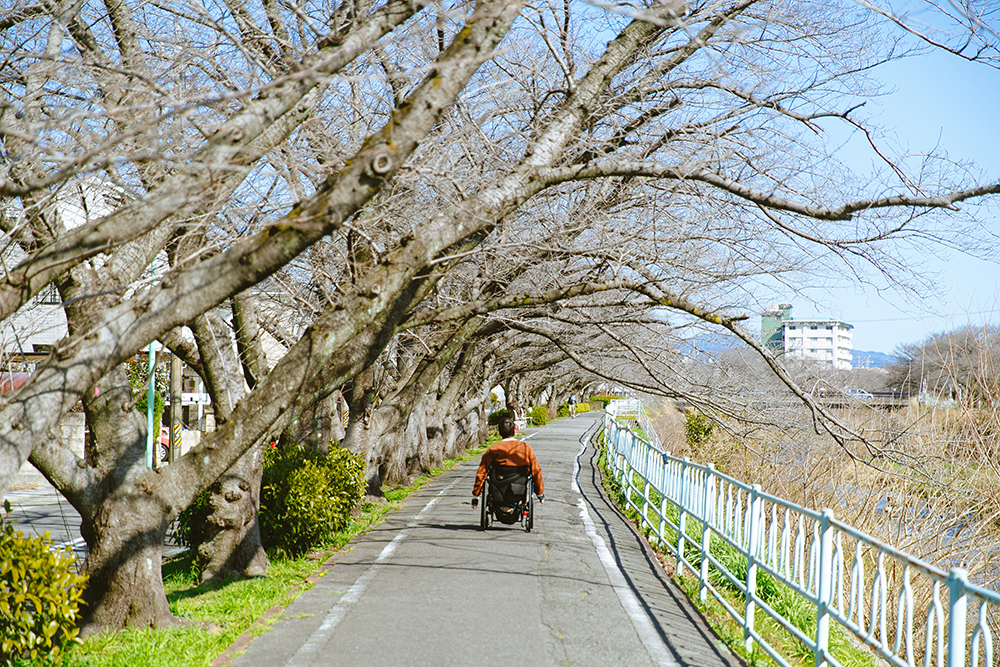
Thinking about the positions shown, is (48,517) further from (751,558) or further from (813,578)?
(813,578)

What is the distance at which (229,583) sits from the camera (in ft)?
29.0

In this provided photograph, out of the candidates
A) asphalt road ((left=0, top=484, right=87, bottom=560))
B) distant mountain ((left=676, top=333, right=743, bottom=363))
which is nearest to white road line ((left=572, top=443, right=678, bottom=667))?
distant mountain ((left=676, top=333, right=743, bottom=363))

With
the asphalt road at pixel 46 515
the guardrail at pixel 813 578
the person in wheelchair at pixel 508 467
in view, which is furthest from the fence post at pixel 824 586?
the asphalt road at pixel 46 515

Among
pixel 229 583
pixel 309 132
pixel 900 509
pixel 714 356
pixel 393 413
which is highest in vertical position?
pixel 309 132

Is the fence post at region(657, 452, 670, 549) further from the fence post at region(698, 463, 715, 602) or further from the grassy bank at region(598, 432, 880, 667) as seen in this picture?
the fence post at region(698, 463, 715, 602)

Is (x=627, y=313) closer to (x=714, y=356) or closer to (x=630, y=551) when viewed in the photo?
(x=714, y=356)

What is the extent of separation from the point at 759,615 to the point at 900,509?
4069 millimetres

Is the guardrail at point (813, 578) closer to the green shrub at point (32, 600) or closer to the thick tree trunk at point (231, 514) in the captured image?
the thick tree trunk at point (231, 514)

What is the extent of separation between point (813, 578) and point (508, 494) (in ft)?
21.5

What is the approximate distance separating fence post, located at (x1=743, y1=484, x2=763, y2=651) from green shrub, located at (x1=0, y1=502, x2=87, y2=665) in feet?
16.4

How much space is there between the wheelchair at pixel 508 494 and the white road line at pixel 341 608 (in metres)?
1.29

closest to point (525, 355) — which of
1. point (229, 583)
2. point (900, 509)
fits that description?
point (900, 509)

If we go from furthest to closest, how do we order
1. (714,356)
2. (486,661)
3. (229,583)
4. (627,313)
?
1. (627,313)
2. (714,356)
3. (229,583)
4. (486,661)

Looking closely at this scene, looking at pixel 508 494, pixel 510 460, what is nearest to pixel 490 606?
pixel 508 494
